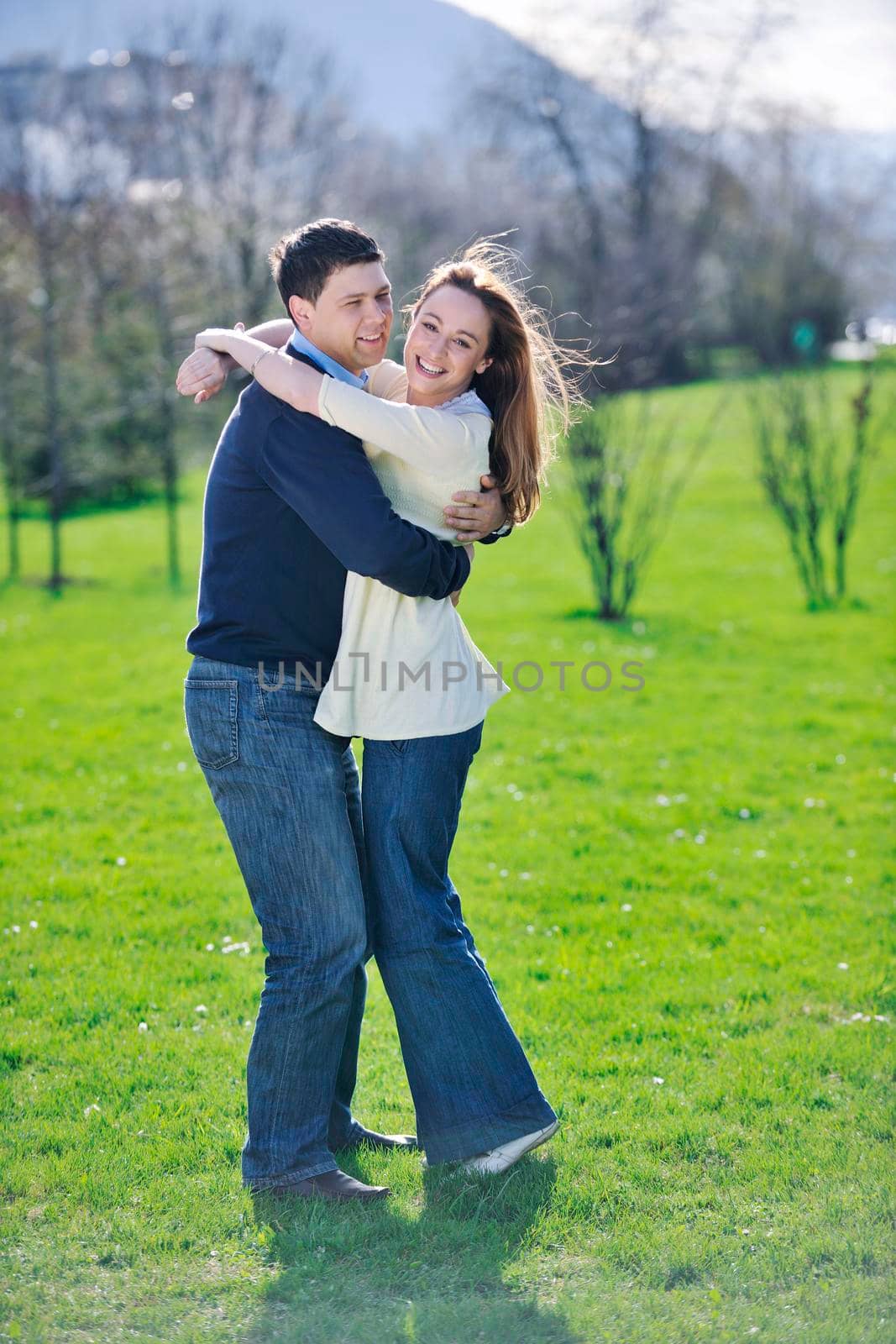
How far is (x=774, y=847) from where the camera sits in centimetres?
582

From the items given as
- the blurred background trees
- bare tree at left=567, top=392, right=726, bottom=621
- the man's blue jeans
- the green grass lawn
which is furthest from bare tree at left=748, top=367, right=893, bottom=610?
the man's blue jeans

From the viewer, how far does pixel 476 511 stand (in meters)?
2.97

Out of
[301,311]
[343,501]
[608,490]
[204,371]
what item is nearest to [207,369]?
[204,371]

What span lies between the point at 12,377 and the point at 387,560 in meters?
15.9

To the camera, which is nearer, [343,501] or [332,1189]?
[343,501]

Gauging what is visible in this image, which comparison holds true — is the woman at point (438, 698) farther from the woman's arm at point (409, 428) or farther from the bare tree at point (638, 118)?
the bare tree at point (638, 118)

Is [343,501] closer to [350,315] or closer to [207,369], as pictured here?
[350,315]

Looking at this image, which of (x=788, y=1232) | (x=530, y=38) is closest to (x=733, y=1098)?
(x=788, y=1232)

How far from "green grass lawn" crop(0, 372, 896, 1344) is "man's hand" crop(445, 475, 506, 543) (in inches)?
63.1

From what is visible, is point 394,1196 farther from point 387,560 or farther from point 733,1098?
point 387,560

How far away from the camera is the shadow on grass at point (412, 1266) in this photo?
255 cm

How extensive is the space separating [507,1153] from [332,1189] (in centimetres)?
44

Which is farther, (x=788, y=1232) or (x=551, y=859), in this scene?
(x=551, y=859)

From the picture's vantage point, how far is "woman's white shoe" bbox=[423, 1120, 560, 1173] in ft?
10.1
